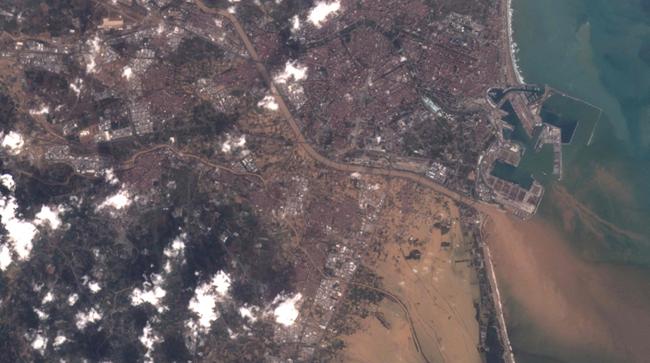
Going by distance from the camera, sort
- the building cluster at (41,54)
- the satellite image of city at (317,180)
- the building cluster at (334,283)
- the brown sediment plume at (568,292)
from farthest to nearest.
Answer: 1. the building cluster at (41,54)
2. the building cluster at (334,283)
3. the satellite image of city at (317,180)
4. the brown sediment plume at (568,292)

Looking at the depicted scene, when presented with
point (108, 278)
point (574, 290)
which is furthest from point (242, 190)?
point (574, 290)

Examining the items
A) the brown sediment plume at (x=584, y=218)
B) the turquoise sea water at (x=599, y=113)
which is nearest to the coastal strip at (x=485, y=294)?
the turquoise sea water at (x=599, y=113)

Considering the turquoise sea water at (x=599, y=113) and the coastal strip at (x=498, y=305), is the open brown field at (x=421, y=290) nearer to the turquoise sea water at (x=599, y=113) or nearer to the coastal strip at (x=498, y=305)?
the coastal strip at (x=498, y=305)

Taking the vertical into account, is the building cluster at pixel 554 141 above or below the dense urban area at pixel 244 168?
above

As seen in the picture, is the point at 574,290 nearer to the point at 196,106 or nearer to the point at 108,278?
the point at 196,106

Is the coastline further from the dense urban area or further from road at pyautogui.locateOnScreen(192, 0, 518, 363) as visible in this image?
the dense urban area

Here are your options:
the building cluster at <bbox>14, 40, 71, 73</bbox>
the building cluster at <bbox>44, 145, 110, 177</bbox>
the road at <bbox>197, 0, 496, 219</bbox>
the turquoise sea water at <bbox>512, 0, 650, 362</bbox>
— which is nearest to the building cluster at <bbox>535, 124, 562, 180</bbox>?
the turquoise sea water at <bbox>512, 0, 650, 362</bbox>

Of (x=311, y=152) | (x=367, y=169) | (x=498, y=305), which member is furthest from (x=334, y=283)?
(x=498, y=305)
